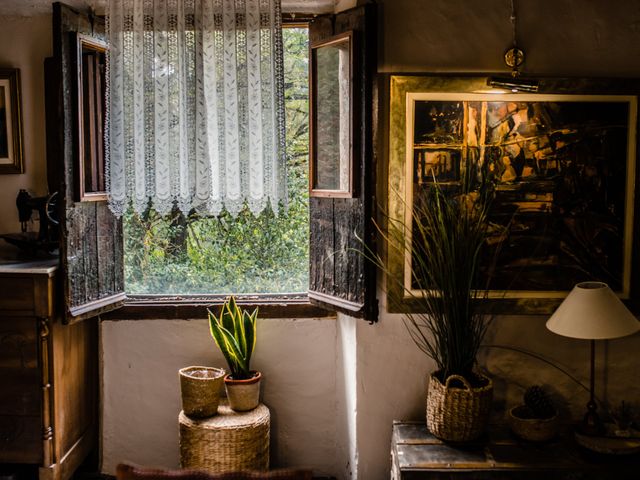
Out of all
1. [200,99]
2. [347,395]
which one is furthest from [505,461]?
[200,99]

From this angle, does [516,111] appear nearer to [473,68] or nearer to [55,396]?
[473,68]

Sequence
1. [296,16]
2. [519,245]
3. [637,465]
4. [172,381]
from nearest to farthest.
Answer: [637,465], [519,245], [296,16], [172,381]

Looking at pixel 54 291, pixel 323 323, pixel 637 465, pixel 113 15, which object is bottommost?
pixel 637 465

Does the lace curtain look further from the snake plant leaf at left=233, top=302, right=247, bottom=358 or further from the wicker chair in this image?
the wicker chair

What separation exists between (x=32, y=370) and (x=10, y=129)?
1347 millimetres

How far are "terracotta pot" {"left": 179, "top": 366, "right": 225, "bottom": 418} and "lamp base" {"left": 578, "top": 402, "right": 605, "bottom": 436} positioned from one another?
172 centimetres

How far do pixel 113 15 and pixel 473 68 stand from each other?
1765 millimetres

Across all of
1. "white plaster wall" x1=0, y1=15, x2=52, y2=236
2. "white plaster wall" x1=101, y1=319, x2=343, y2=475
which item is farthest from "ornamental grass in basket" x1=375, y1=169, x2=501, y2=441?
"white plaster wall" x1=0, y1=15, x2=52, y2=236

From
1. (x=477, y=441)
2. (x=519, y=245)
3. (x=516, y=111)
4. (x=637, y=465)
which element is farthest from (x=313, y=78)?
(x=637, y=465)

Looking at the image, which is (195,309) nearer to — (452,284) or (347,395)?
(347,395)

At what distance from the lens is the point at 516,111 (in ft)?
10.4

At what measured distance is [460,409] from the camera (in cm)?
293

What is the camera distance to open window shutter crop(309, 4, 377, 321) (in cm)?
309

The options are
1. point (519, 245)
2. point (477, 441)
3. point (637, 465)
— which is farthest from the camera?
→ point (519, 245)
